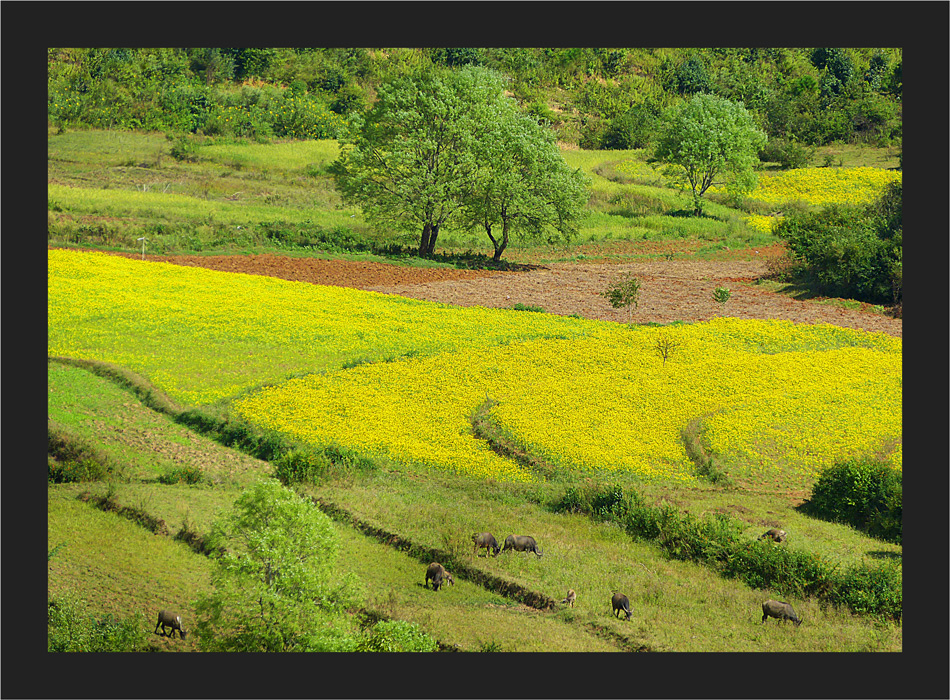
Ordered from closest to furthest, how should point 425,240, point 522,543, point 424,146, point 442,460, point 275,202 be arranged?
1. point 522,543
2. point 442,460
3. point 424,146
4. point 425,240
5. point 275,202

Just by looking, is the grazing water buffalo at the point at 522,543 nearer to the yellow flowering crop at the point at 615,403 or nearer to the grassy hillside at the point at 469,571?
the grassy hillside at the point at 469,571

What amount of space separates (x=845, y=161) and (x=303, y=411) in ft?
239

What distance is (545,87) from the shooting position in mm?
104000

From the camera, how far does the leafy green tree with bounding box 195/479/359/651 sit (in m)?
19.2

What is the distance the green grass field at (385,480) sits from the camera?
21.6m

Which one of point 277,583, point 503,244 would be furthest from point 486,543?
point 503,244

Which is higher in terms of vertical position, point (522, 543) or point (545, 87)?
point (545, 87)

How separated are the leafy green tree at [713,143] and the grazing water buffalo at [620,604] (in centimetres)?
6564

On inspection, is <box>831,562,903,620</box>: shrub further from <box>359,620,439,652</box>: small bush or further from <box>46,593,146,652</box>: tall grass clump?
<box>46,593,146,652</box>: tall grass clump

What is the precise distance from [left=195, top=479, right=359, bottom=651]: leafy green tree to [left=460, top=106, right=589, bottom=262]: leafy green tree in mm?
40441

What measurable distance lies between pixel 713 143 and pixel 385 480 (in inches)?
2493

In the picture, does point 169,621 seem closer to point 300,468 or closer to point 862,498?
point 300,468
